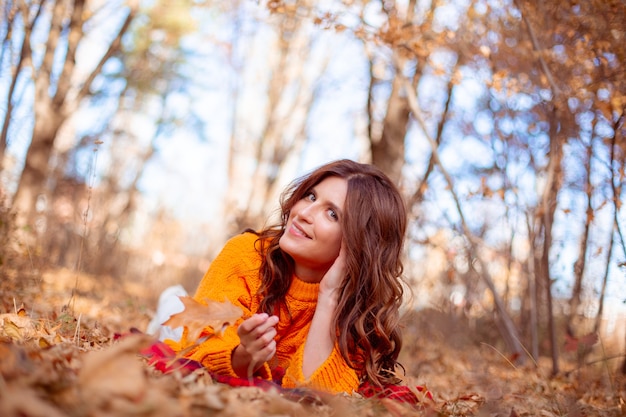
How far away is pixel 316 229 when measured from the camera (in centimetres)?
272

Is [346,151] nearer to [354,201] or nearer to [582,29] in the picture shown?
[582,29]

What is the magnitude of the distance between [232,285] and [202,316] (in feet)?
2.78

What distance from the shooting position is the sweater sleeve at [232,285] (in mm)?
2379

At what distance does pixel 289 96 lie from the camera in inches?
516

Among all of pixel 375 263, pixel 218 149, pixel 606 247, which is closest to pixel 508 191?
pixel 606 247

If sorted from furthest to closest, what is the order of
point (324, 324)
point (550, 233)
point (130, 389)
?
point (550, 233) → point (324, 324) → point (130, 389)

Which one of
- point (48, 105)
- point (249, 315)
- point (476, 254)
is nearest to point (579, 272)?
point (476, 254)

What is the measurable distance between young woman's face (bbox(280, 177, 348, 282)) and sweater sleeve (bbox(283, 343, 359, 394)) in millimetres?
413

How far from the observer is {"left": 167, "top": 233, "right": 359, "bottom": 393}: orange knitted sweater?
2369 millimetres

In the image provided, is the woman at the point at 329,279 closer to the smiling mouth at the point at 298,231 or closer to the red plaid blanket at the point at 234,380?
the smiling mouth at the point at 298,231

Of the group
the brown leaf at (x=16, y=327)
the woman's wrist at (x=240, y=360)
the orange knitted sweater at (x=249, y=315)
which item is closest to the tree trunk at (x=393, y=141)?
the orange knitted sweater at (x=249, y=315)

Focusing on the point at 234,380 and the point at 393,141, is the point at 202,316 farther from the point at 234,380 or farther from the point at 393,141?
the point at 393,141

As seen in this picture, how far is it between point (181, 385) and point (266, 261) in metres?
1.23

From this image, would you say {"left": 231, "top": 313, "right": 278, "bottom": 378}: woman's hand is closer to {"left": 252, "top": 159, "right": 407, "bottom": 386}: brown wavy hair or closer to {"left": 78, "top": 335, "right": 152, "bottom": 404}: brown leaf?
{"left": 252, "top": 159, "right": 407, "bottom": 386}: brown wavy hair
